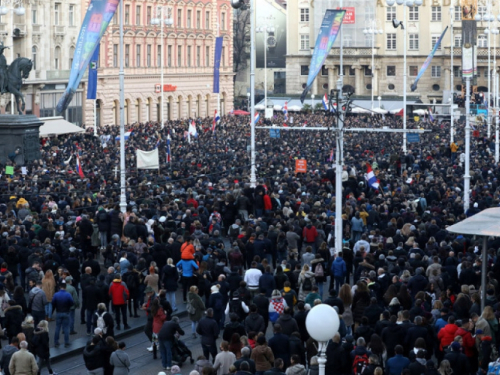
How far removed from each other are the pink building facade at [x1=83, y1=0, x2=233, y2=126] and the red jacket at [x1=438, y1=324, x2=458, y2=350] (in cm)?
6010

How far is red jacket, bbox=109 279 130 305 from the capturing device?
22328 millimetres

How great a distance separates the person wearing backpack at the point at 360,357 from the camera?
1752 cm

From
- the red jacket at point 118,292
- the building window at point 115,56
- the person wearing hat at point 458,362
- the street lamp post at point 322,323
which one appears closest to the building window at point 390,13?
the building window at point 115,56

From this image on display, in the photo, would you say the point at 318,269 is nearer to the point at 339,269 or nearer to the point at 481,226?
the point at 339,269

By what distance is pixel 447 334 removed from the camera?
61.8 feet

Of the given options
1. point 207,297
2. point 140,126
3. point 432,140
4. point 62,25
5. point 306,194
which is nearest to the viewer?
point 207,297

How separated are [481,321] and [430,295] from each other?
2963 millimetres

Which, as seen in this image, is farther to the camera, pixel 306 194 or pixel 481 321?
pixel 306 194

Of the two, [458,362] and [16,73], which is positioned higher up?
[16,73]

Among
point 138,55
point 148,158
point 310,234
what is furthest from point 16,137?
point 138,55

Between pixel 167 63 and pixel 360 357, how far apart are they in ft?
239

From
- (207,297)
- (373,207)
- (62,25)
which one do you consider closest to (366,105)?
(62,25)

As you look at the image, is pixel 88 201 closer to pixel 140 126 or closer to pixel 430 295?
pixel 430 295

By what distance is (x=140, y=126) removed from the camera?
230 ft
